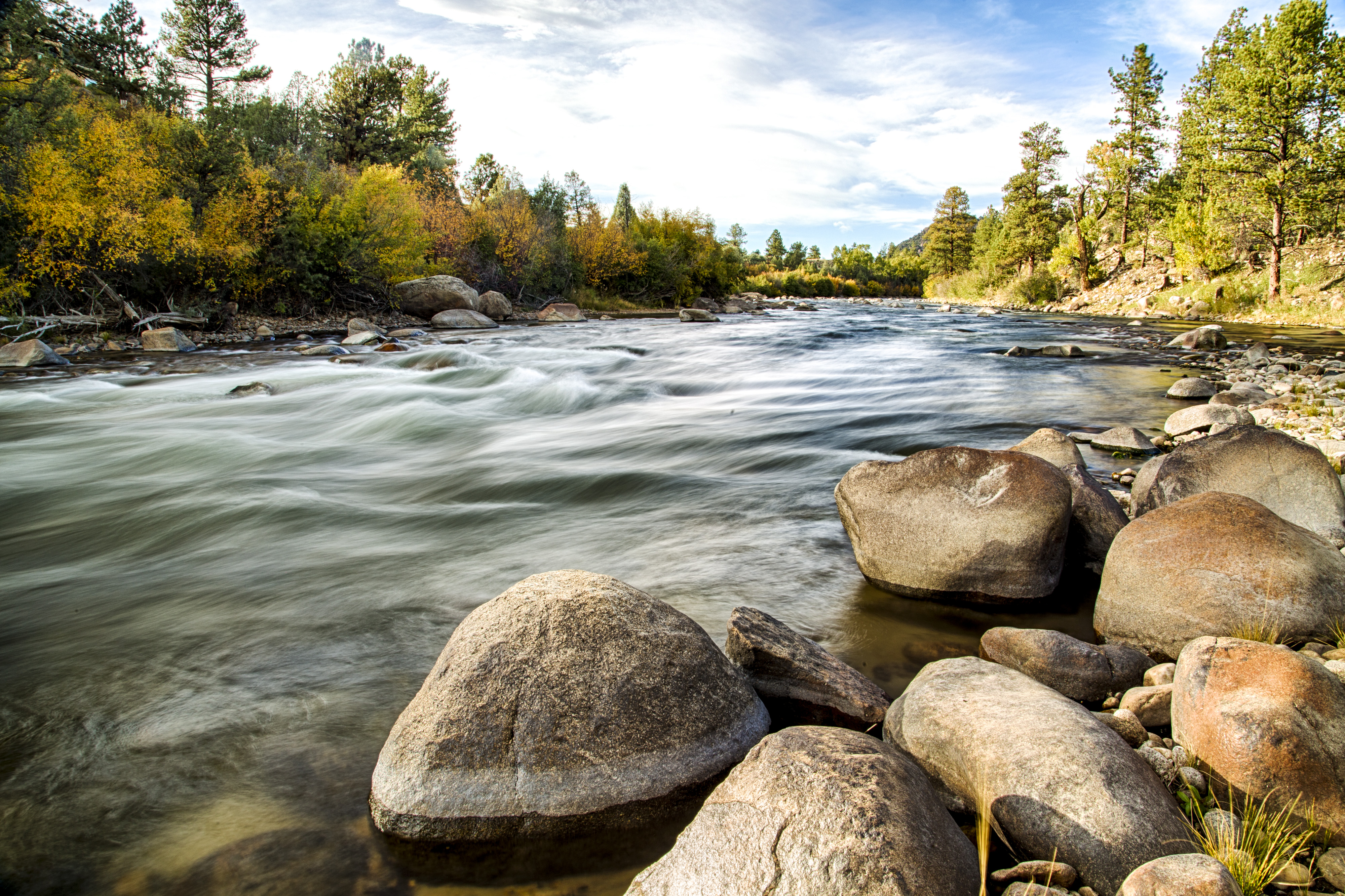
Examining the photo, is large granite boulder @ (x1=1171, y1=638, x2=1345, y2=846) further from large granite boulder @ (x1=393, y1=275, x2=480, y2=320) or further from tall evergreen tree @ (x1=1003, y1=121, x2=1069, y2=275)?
tall evergreen tree @ (x1=1003, y1=121, x2=1069, y2=275)

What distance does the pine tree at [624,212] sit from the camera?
49062 millimetres

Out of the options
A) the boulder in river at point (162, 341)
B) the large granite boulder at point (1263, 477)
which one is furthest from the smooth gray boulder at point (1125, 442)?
the boulder in river at point (162, 341)

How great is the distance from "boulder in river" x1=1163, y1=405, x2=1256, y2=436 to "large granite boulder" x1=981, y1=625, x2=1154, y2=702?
20.4 feet

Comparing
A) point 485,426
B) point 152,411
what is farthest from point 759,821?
point 152,411

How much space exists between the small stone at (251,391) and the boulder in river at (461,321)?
50.6 ft

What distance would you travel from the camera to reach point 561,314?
115 ft

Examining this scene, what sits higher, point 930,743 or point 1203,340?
point 1203,340

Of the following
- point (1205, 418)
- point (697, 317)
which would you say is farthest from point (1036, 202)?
point (1205, 418)

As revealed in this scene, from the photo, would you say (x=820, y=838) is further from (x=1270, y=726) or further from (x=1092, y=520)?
(x=1092, y=520)

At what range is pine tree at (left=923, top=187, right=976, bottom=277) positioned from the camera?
9125 centimetres

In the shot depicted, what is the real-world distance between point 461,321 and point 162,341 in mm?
11539

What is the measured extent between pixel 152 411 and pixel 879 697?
485 inches

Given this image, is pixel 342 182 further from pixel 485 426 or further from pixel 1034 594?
pixel 1034 594

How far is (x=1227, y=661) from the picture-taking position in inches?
105
